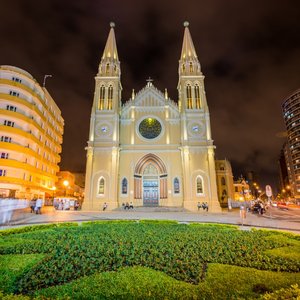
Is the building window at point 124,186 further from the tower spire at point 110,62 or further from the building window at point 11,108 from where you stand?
the building window at point 11,108

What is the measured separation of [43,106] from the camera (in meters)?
40.7

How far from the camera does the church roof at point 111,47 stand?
130ft

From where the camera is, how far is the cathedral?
32.5 m

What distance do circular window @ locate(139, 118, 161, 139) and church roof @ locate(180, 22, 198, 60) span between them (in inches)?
569

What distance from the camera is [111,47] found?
134ft

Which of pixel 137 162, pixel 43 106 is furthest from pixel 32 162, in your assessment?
pixel 137 162

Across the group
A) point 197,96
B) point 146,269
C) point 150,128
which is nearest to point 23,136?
point 150,128

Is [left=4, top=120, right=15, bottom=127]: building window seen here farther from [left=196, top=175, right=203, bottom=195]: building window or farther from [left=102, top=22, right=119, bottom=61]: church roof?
[left=196, top=175, right=203, bottom=195]: building window

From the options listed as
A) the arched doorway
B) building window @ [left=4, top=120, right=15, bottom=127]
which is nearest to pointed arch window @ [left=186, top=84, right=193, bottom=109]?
the arched doorway

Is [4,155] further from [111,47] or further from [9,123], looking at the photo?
[111,47]

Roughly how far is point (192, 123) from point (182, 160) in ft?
A: 22.2

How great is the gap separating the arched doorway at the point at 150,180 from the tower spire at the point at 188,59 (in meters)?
17.5

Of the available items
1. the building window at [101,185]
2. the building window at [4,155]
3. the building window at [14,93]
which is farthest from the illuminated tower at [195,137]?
the building window at [14,93]

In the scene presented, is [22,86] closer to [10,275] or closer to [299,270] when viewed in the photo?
[10,275]
